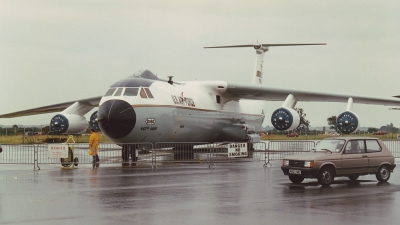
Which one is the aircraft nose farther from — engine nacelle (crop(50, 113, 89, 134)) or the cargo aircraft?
engine nacelle (crop(50, 113, 89, 134))

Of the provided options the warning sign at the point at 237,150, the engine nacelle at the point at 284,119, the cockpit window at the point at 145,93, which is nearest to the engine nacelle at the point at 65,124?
the cockpit window at the point at 145,93

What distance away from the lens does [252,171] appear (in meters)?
19.2

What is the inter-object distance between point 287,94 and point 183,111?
261 inches

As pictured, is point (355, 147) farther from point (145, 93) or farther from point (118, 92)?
point (118, 92)

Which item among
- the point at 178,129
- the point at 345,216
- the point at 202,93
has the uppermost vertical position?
the point at 202,93

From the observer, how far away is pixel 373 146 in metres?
15.6

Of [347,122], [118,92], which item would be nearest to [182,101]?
[118,92]

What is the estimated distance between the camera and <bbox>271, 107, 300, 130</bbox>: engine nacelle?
2639 cm

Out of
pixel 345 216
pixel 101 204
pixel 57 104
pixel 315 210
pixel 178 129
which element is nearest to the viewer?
pixel 345 216

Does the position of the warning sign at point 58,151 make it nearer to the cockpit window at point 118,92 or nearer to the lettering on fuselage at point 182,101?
the cockpit window at point 118,92

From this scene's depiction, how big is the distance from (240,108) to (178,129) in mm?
7750

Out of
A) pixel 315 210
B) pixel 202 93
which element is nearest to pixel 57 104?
pixel 202 93

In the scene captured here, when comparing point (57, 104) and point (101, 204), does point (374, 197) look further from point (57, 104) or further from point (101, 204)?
point (57, 104)

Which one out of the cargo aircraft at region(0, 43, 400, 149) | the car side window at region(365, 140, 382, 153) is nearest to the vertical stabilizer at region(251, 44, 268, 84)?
the cargo aircraft at region(0, 43, 400, 149)
